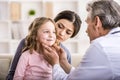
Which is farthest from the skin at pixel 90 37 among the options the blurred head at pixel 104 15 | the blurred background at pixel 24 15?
the blurred background at pixel 24 15

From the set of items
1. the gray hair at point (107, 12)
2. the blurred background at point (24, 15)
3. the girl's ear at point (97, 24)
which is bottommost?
the blurred background at point (24, 15)

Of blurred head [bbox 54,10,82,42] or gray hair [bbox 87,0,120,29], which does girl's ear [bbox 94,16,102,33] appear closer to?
gray hair [bbox 87,0,120,29]

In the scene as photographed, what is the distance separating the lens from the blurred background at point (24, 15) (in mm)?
5145

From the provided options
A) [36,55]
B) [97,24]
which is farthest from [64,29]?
[97,24]

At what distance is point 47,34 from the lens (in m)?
2.05

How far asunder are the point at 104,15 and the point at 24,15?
3.77m

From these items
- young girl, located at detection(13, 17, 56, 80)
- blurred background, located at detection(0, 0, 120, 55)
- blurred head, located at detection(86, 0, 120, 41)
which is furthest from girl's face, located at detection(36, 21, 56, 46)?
blurred background, located at detection(0, 0, 120, 55)

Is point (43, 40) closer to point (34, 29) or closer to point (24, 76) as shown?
point (34, 29)

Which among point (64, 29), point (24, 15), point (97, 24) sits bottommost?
point (24, 15)

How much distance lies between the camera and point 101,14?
161cm

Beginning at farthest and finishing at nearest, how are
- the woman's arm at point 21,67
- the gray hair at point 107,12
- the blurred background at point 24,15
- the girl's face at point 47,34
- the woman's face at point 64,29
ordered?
the blurred background at point 24,15 < the woman's face at point 64,29 < the girl's face at point 47,34 < the woman's arm at point 21,67 < the gray hair at point 107,12

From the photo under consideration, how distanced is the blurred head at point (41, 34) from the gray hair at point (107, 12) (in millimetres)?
505

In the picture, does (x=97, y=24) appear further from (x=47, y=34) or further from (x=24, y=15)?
(x=24, y=15)

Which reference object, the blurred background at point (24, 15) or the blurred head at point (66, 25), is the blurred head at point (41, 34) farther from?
the blurred background at point (24, 15)
